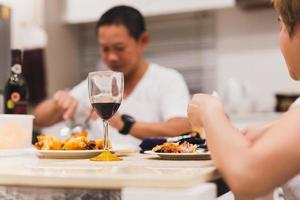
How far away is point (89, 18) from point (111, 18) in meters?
1.30

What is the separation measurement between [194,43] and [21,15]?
51.7 inches

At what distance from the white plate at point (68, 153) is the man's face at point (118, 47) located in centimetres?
132

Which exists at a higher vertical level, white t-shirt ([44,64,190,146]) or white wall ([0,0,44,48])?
white wall ([0,0,44,48])

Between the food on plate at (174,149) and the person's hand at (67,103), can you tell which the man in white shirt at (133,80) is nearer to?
the person's hand at (67,103)

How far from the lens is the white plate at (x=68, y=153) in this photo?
1.21 metres

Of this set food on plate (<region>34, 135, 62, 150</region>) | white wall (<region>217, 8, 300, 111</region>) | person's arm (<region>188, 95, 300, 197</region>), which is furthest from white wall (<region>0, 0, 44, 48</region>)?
person's arm (<region>188, 95, 300, 197</region>)

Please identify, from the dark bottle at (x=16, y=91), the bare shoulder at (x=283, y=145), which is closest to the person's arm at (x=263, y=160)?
the bare shoulder at (x=283, y=145)

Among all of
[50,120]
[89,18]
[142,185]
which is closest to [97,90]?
[142,185]

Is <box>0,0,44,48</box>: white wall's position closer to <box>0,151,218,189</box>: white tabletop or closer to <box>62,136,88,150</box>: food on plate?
<box>62,136,88,150</box>: food on plate

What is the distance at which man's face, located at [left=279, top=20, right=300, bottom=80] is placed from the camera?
1.02m

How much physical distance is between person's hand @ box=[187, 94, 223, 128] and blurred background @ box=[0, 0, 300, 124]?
2.11 meters

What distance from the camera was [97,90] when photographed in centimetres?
118

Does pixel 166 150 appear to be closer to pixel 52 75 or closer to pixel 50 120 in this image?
pixel 50 120

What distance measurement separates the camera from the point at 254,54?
11.7 feet
